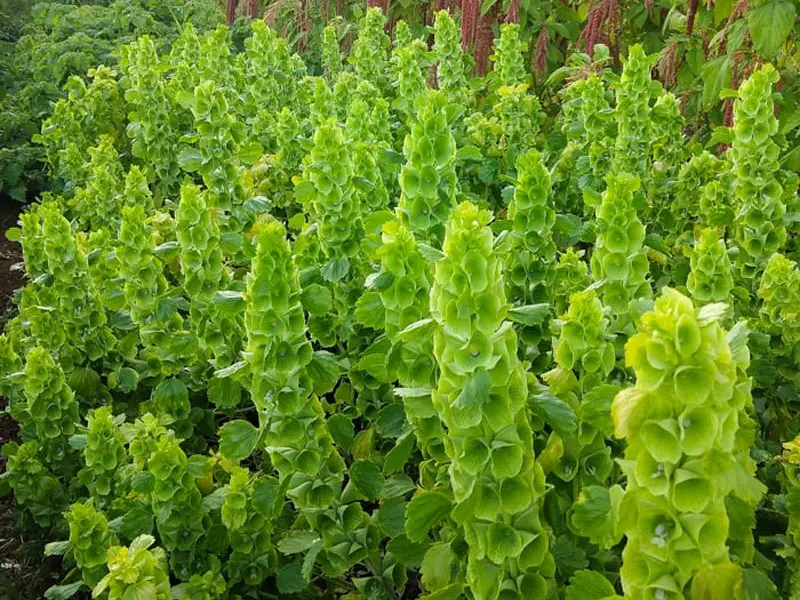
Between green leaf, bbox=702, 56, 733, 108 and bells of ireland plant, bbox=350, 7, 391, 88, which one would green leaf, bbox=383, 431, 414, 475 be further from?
bells of ireland plant, bbox=350, 7, 391, 88

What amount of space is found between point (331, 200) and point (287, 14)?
5.98 meters

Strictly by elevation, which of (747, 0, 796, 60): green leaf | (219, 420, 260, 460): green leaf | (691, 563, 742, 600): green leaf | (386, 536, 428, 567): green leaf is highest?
(747, 0, 796, 60): green leaf

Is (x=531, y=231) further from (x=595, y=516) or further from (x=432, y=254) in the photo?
(x=595, y=516)

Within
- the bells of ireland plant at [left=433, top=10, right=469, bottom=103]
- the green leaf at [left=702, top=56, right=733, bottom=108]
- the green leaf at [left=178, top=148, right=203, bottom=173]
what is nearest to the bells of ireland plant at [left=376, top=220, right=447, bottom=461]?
the green leaf at [left=178, top=148, right=203, bottom=173]

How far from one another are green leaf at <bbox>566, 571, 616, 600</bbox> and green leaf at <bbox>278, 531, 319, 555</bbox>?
72 cm

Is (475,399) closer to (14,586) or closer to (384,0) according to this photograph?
(14,586)

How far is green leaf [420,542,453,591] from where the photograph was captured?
1.47 meters

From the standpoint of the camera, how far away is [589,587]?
1.17 metres

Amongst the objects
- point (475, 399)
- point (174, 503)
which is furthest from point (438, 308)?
point (174, 503)

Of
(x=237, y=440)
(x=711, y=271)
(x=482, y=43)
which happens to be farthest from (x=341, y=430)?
(x=482, y=43)

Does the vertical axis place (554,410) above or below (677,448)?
below

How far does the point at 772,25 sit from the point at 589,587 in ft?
7.07

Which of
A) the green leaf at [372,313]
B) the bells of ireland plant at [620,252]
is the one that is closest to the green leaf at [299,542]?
the green leaf at [372,313]

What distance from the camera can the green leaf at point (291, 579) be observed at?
72.5 inches
